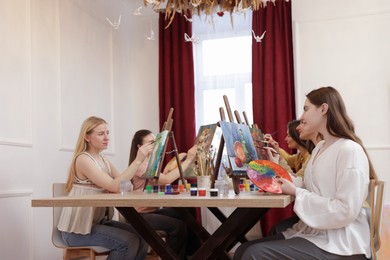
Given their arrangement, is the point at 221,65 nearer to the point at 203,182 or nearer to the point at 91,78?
the point at 91,78

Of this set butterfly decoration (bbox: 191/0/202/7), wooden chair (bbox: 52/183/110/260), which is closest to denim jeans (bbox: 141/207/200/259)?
wooden chair (bbox: 52/183/110/260)

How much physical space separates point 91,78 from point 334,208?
3.19m

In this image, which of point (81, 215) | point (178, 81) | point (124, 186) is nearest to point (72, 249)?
point (81, 215)

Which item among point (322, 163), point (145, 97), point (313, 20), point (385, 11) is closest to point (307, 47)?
point (313, 20)

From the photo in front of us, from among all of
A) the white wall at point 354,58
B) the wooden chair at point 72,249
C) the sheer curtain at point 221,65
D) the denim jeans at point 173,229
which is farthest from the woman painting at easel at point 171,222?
the white wall at point 354,58

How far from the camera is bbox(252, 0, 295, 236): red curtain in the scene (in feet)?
15.7

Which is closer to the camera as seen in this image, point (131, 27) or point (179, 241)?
point (179, 241)

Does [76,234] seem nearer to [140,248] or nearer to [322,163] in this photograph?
[140,248]

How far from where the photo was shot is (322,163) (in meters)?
2.11

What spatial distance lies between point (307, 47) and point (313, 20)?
27 cm

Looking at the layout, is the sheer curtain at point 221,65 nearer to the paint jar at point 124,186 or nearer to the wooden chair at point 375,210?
the paint jar at point 124,186

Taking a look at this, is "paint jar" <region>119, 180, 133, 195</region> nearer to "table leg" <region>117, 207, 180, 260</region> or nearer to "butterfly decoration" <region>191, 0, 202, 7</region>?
"table leg" <region>117, 207, 180, 260</region>

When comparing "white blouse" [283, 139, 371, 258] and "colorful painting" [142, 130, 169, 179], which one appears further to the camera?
"colorful painting" [142, 130, 169, 179]

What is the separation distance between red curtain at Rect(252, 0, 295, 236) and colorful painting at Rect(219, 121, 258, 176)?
A: 7.42 ft
